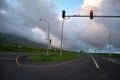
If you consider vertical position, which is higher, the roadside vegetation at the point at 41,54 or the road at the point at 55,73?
the roadside vegetation at the point at 41,54

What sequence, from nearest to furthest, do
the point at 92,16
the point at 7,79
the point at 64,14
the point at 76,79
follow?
the point at 7,79 < the point at 76,79 < the point at 92,16 < the point at 64,14

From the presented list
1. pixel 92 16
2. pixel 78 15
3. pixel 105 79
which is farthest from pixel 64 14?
pixel 105 79

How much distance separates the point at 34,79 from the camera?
43.2 feet

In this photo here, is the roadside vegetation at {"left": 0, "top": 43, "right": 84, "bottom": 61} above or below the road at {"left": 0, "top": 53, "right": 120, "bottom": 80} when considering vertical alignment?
above

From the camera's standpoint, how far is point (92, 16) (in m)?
28.5

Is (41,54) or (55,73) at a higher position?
(41,54)

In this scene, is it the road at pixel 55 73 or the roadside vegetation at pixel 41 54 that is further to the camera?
the roadside vegetation at pixel 41 54

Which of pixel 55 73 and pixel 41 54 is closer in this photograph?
pixel 55 73

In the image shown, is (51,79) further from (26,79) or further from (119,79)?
(119,79)

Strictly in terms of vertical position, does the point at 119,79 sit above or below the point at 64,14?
below

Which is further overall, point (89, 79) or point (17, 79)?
point (89, 79)

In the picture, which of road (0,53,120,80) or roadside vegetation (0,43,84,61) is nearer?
road (0,53,120,80)

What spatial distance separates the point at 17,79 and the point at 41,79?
132 centimetres

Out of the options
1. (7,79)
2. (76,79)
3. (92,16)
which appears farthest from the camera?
(92,16)
